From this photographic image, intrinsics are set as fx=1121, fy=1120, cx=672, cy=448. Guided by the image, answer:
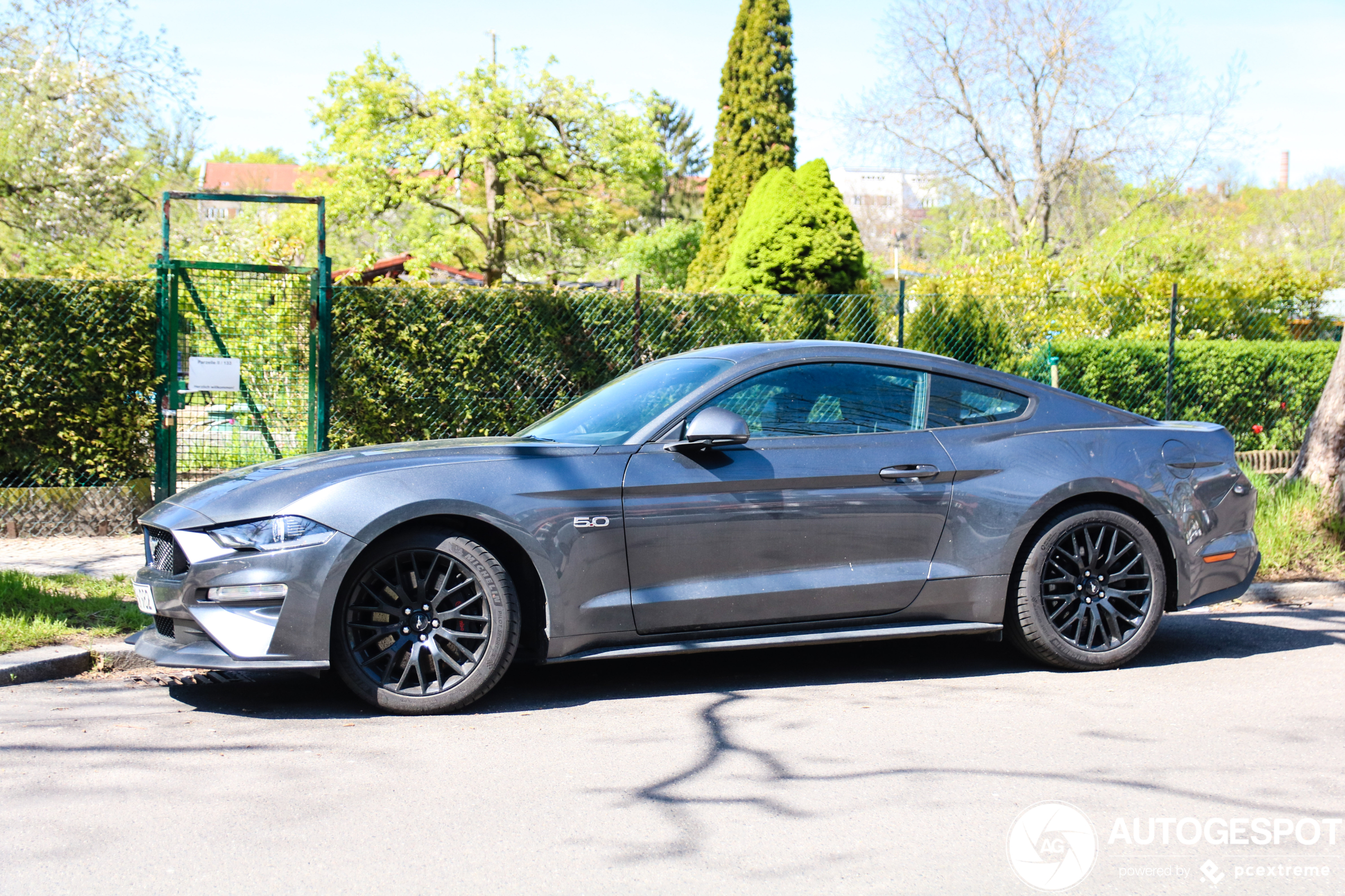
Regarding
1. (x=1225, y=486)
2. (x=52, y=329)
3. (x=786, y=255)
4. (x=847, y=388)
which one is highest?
(x=786, y=255)

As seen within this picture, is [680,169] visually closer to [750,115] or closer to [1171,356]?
[750,115]

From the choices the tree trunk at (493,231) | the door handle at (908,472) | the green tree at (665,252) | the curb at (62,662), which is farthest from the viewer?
the green tree at (665,252)

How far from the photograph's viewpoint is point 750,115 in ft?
88.9

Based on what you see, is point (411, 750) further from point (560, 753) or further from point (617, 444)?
point (617, 444)

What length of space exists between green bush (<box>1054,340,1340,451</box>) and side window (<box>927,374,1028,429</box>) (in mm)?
7251

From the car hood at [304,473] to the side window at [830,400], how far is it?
0.80 meters

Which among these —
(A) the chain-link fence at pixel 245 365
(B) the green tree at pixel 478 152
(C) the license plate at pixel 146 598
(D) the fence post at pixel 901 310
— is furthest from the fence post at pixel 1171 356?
(B) the green tree at pixel 478 152

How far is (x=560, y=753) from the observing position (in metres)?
4.12

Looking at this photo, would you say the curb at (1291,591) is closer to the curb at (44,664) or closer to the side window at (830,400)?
the side window at (830,400)

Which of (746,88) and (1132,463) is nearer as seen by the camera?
(1132,463)

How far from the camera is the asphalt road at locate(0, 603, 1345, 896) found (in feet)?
10.1

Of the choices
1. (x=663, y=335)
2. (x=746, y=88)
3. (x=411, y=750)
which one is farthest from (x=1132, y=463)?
(x=746, y=88)

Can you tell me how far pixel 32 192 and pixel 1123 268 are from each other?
20702 mm

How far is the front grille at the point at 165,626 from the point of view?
15.2 ft
